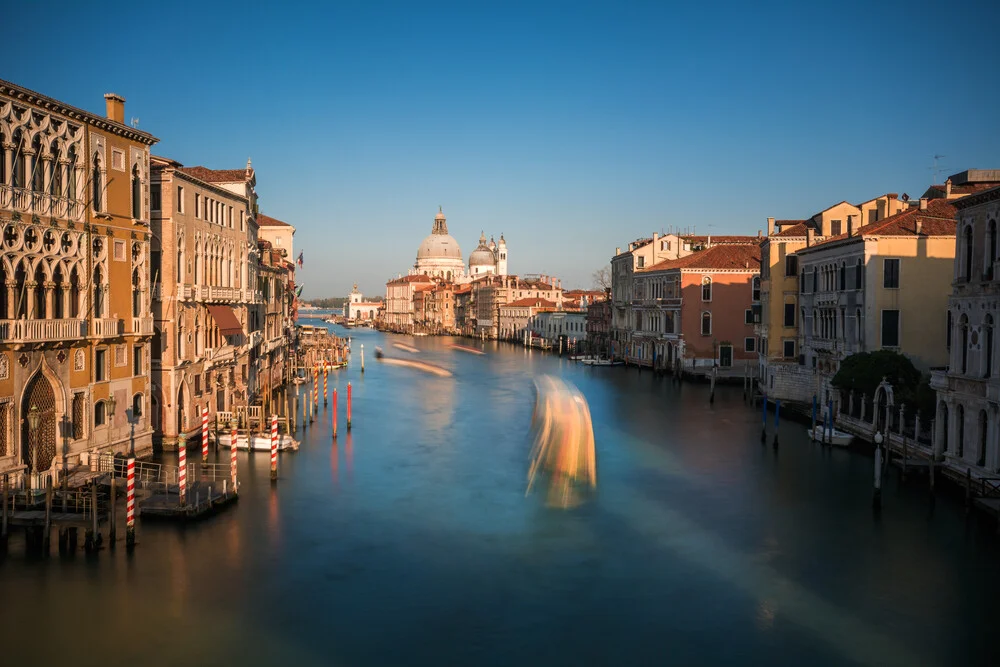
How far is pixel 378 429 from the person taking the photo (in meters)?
26.2

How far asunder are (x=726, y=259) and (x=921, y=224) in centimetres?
1988

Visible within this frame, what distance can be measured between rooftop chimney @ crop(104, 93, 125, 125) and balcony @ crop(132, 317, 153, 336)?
406 cm

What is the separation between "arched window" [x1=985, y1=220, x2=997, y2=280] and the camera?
1503cm

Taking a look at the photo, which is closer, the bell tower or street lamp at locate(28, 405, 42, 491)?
street lamp at locate(28, 405, 42, 491)

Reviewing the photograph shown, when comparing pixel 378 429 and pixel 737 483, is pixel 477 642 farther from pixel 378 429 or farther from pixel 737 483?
pixel 378 429

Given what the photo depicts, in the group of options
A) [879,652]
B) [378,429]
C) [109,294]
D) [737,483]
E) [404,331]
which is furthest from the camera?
[404,331]

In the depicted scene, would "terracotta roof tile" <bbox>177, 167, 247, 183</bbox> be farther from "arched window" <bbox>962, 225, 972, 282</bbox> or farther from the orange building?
the orange building

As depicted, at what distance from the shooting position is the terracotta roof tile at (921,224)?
22.8 meters

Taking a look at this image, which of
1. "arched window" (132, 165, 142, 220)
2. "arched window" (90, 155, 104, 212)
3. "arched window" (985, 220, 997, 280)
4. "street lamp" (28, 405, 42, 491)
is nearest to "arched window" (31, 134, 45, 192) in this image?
"arched window" (90, 155, 104, 212)

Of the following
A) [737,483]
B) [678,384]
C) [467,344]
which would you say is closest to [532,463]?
[737,483]

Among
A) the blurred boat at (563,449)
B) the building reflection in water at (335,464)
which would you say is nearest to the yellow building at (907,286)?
the blurred boat at (563,449)

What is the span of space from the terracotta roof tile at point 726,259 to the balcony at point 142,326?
97.4 feet

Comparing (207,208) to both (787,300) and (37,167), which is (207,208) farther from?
(787,300)

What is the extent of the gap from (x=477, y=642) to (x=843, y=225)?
83.7 ft
